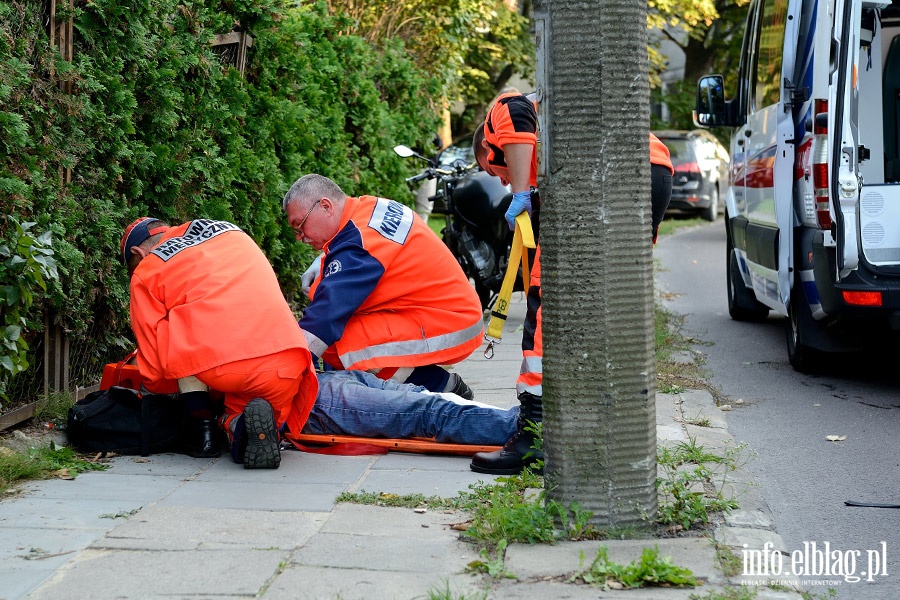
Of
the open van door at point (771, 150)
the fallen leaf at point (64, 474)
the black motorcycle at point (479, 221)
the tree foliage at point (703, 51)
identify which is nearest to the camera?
the fallen leaf at point (64, 474)

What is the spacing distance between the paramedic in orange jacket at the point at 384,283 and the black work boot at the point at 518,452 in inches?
39.7

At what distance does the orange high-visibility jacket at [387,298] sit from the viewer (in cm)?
557

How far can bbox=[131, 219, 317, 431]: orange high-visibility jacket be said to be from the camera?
494cm

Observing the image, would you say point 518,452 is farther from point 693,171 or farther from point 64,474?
point 693,171

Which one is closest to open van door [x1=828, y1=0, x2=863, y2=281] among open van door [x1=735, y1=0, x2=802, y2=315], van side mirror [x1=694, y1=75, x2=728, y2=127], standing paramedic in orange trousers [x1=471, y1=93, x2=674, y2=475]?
open van door [x1=735, y1=0, x2=802, y2=315]

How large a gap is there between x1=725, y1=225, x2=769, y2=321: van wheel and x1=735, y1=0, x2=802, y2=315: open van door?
3.29 feet

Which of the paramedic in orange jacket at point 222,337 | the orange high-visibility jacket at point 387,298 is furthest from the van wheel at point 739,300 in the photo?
the paramedic in orange jacket at point 222,337

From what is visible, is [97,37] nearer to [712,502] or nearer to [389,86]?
[712,502]

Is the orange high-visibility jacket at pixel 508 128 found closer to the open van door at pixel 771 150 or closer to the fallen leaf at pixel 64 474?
the open van door at pixel 771 150

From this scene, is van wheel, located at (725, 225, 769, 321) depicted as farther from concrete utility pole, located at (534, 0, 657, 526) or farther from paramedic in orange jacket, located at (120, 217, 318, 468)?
concrete utility pole, located at (534, 0, 657, 526)

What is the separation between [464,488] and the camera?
4.71 meters

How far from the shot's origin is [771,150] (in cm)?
768

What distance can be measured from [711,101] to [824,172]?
9.14 feet

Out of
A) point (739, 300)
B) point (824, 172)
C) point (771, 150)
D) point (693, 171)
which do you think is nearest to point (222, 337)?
point (824, 172)
